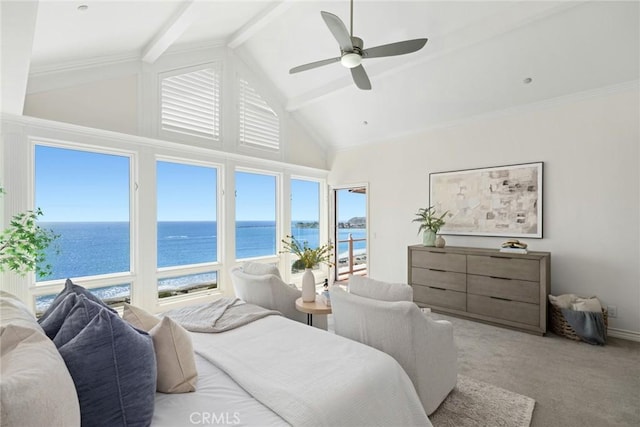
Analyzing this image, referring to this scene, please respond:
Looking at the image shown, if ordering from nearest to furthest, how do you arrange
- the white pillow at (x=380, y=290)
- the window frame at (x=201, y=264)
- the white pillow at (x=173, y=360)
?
the white pillow at (x=173, y=360) → the white pillow at (x=380, y=290) → the window frame at (x=201, y=264)

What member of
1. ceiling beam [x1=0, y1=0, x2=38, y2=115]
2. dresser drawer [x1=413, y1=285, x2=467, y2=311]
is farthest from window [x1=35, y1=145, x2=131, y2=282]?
dresser drawer [x1=413, y1=285, x2=467, y2=311]

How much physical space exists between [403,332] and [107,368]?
4.86 ft

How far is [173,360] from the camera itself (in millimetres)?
1412

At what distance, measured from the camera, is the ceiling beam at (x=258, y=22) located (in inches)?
136

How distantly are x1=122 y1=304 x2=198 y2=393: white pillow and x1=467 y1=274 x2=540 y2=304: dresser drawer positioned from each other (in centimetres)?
345

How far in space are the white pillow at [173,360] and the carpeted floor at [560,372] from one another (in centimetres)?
211

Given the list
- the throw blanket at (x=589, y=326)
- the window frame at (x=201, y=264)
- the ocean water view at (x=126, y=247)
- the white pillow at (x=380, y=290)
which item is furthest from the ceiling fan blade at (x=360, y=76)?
the throw blanket at (x=589, y=326)

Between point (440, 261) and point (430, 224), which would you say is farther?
point (430, 224)

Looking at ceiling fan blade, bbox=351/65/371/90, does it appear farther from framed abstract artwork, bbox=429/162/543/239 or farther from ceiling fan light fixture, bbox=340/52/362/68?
framed abstract artwork, bbox=429/162/543/239

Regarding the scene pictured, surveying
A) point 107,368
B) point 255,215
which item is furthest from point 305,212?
point 107,368

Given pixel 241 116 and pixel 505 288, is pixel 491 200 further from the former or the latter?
pixel 241 116

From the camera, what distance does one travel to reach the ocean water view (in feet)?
11.1

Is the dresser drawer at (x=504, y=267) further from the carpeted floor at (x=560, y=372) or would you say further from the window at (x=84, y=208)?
the window at (x=84, y=208)

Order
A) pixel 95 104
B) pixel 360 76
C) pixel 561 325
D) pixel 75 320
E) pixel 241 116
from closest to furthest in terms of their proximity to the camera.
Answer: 1. pixel 75 320
2. pixel 360 76
3. pixel 561 325
4. pixel 95 104
5. pixel 241 116
